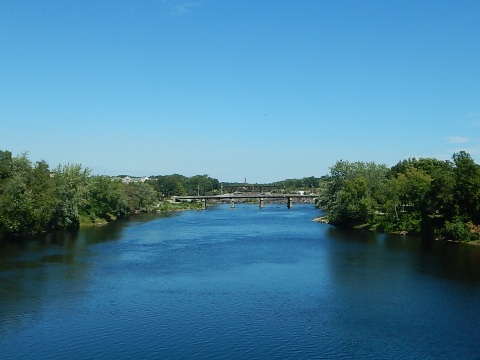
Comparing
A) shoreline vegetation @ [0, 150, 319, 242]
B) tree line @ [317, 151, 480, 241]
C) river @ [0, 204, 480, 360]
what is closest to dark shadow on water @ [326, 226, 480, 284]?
river @ [0, 204, 480, 360]

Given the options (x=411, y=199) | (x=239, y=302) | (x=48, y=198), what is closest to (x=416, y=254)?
(x=411, y=199)

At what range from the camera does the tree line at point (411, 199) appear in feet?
187

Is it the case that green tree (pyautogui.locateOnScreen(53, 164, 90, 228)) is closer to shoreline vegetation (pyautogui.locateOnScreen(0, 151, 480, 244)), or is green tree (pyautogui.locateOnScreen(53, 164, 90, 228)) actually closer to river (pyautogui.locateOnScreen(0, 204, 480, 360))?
shoreline vegetation (pyautogui.locateOnScreen(0, 151, 480, 244))

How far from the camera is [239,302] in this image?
29.2m

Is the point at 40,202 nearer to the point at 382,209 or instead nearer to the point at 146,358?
the point at 146,358

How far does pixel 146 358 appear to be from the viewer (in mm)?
20594

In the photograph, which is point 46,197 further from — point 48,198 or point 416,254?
point 416,254

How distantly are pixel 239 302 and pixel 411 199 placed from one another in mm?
45355

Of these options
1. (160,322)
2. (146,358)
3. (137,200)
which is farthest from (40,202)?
(137,200)

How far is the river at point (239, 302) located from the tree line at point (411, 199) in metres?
7.14

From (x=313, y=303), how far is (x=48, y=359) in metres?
15.1

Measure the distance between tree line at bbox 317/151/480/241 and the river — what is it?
7136 mm

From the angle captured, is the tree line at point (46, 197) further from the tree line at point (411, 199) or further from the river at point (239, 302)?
the tree line at point (411, 199)

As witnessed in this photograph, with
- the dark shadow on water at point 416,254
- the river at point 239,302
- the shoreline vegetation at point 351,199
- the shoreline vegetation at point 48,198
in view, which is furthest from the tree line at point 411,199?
the shoreline vegetation at point 48,198
